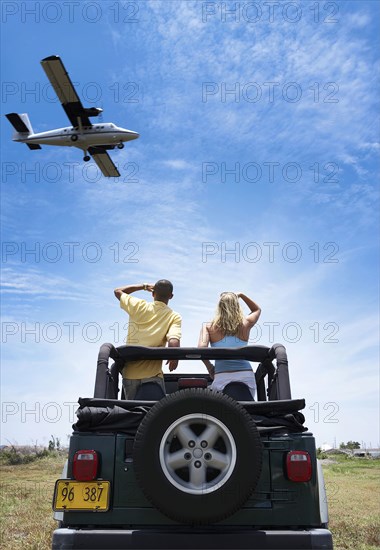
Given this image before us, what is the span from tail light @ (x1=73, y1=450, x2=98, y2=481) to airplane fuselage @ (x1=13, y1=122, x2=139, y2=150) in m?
33.2

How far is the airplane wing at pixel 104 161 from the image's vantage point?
129 feet

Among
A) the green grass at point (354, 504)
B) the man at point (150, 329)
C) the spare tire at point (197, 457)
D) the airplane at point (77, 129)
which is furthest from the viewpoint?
the airplane at point (77, 129)

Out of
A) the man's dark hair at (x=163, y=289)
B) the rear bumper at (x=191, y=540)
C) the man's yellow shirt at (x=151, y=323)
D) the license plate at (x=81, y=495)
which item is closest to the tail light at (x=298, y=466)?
the rear bumper at (x=191, y=540)

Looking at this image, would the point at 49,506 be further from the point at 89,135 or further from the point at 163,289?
the point at 89,135

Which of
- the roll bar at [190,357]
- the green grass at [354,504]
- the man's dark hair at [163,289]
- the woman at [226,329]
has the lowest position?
the green grass at [354,504]

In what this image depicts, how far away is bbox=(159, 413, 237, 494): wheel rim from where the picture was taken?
354 centimetres

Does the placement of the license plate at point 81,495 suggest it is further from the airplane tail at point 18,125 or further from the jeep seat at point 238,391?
the airplane tail at point 18,125

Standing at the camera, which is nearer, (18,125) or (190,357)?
(190,357)

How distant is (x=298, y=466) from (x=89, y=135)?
116ft

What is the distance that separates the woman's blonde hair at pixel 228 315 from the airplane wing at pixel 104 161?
35.1m

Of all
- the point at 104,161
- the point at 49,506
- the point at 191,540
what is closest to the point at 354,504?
the point at 49,506

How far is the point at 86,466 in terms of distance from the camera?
387cm

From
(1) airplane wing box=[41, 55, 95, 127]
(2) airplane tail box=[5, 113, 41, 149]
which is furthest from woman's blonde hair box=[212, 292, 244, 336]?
(2) airplane tail box=[5, 113, 41, 149]

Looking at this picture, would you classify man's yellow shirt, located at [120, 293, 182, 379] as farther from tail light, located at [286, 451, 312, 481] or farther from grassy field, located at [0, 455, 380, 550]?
grassy field, located at [0, 455, 380, 550]
